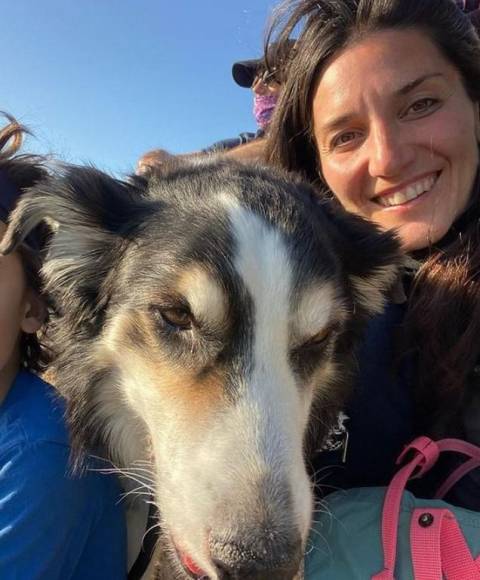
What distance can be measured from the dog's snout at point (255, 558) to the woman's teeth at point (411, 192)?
2.03 m

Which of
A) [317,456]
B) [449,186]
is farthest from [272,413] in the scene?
[449,186]

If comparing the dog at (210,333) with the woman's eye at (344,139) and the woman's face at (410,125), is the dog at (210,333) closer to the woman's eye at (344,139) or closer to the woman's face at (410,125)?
the woman's face at (410,125)

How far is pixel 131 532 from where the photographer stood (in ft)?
9.22

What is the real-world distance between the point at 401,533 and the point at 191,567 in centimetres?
72

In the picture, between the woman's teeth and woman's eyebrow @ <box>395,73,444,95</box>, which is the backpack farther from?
woman's eyebrow @ <box>395,73,444,95</box>

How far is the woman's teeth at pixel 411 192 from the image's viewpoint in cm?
315

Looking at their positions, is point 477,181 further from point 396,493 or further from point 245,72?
point 245,72

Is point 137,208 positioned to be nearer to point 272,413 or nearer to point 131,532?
point 272,413

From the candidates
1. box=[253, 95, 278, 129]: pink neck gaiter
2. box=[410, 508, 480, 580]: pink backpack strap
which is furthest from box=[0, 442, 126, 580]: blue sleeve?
box=[253, 95, 278, 129]: pink neck gaiter

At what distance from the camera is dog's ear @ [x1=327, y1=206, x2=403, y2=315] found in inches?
106

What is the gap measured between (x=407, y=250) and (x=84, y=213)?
1.62m

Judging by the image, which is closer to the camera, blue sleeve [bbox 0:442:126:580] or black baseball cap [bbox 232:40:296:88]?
blue sleeve [bbox 0:442:126:580]

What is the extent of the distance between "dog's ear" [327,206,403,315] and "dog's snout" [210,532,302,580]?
134cm

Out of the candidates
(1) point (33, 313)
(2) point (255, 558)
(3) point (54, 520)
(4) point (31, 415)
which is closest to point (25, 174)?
(1) point (33, 313)
